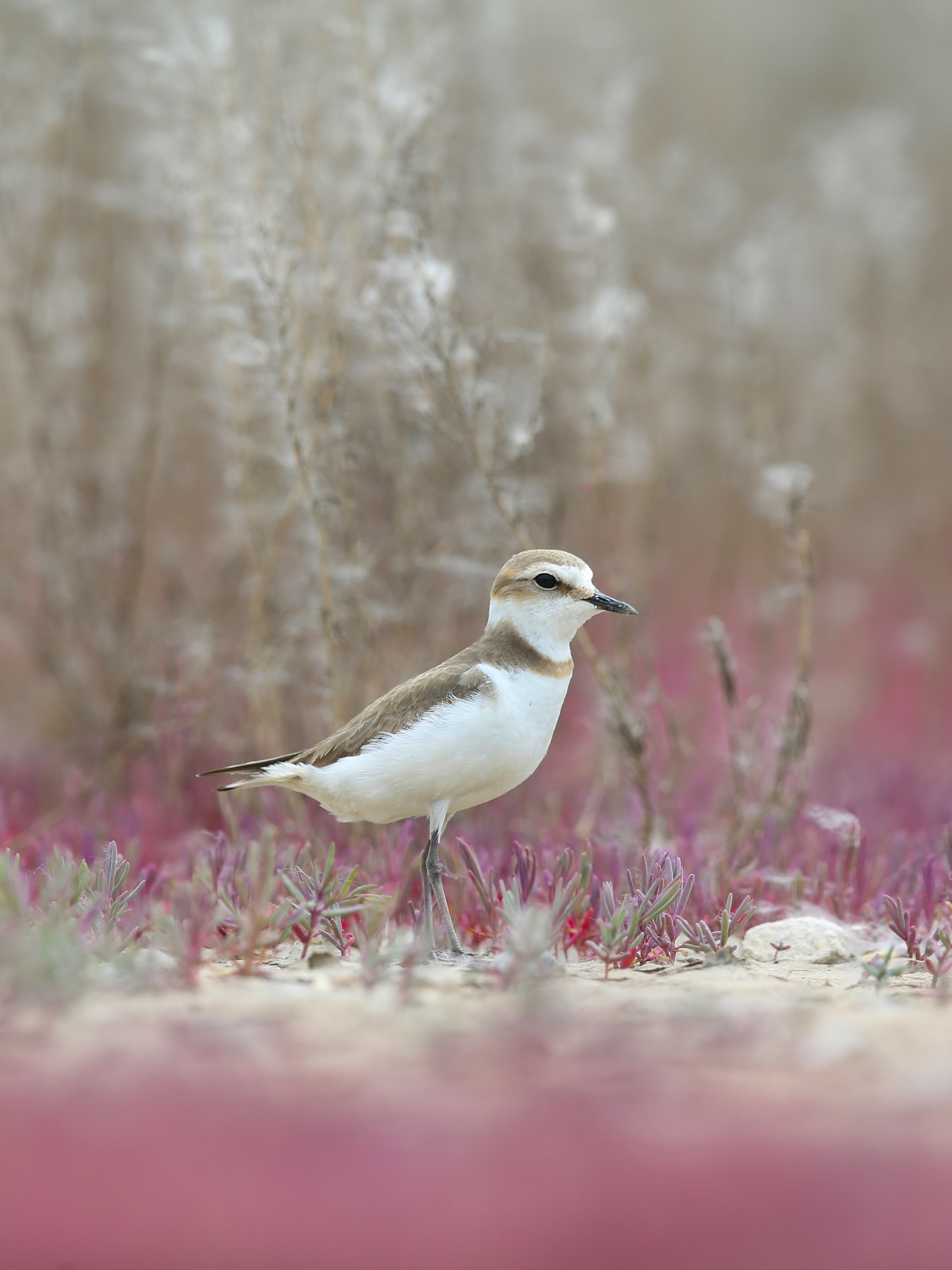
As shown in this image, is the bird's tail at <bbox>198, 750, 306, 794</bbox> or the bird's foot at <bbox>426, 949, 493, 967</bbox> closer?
the bird's foot at <bbox>426, 949, 493, 967</bbox>

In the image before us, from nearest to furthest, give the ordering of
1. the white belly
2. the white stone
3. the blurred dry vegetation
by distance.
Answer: the white belly < the white stone < the blurred dry vegetation

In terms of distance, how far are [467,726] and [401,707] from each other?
0.75 ft

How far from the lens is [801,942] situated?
3.13 meters

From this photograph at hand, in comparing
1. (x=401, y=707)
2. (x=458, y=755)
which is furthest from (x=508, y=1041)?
(x=401, y=707)

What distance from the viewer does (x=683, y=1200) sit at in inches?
61.3

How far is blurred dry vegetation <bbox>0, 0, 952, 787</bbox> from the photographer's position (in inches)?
167

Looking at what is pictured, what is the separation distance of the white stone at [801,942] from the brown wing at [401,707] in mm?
1018

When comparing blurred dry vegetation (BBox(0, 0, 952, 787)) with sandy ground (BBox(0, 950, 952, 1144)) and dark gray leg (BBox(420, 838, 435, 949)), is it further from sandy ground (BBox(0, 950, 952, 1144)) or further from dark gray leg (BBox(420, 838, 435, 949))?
sandy ground (BBox(0, 950, 952, 1144))

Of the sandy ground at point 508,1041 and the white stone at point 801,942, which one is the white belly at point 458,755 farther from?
the white stone at point 801,942

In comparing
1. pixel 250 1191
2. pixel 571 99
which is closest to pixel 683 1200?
pixel 250 1191


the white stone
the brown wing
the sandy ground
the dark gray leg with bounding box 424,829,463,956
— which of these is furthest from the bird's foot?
the white stone

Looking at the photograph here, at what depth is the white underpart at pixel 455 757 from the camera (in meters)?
2.84

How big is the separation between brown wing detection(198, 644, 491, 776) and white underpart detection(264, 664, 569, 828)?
0.9 inches

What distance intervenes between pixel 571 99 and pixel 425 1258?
7416 mm
